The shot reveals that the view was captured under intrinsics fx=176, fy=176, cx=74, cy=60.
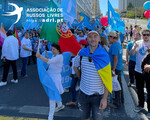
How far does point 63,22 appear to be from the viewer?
13.6 feet

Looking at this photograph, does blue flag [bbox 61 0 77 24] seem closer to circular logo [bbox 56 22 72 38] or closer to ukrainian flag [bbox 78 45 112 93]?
circular logo [bbox 56 22 72 38]

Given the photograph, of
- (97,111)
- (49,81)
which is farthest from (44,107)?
(97,111)

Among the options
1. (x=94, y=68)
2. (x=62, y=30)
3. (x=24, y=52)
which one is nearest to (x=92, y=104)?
(x=94, y=68)

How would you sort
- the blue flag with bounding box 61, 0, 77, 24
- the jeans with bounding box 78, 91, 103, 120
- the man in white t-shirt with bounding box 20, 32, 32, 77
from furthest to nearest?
the man in white t-shirt with bounding box 20, 32, 32, 77 < the blue flag with bounding box 61, 0, 77, 24 < the jeans with bounding box 78, 91, 103, 120

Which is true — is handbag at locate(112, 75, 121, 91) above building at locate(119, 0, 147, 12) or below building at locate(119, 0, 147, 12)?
below

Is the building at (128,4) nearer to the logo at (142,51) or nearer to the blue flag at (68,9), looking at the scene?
the blue flag at (68,9)

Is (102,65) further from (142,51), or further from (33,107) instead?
(33,107)

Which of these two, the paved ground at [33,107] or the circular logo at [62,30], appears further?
the circular logo at [62,30]

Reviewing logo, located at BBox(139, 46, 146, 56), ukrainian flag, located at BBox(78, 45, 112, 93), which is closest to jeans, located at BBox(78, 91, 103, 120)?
ukrainian flag, located at BBox(78, 45, 112, 93)

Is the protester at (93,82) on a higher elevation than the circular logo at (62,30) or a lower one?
lower

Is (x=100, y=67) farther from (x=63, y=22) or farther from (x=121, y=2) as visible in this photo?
(x=121, y=2)

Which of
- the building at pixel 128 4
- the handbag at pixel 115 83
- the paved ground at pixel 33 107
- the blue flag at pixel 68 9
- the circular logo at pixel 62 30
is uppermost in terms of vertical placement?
the building at pixel 128 4

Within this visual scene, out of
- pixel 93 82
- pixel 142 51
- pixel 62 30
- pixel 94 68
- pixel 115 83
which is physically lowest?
pixel 115 83

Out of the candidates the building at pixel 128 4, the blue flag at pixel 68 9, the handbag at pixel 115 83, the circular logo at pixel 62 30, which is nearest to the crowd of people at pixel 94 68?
the handbag at pixel 115 83
